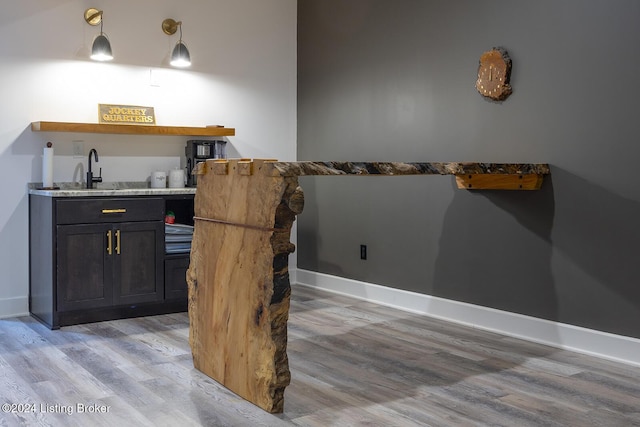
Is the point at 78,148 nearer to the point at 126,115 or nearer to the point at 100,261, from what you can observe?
the point at 126,115

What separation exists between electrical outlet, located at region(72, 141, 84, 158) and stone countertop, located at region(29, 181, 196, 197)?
197mm

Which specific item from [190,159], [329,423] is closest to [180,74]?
[190,159]

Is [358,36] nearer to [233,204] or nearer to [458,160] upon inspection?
[458,160]

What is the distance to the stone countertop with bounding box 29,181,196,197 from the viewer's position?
4.09 m

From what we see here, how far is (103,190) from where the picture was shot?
4273mm

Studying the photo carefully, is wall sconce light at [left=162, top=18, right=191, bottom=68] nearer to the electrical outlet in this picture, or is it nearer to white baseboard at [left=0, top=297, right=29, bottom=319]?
the electrical outlet

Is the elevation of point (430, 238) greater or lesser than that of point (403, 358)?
greater

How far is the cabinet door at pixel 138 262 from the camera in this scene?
4289 mm

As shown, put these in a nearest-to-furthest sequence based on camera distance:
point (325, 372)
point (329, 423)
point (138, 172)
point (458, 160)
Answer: point (329, 423) < point (325, 372) < point (458, 160) < point (138, 172)

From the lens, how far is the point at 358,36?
5027 mm

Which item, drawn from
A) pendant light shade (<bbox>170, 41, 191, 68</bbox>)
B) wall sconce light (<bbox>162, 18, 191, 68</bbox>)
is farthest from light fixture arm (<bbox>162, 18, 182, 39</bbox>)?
pendant light shade (<bbox>170, 41, 191, 68</bbox>)

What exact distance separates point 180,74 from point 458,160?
2.15 m

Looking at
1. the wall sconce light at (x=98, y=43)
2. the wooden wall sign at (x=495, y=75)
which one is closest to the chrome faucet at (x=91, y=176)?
the wall sconce light at (x=98, y=43)

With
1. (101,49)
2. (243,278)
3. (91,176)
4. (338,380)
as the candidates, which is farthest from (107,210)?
(338,380)
